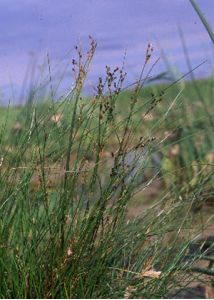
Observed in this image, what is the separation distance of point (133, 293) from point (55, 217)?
0.31 meters

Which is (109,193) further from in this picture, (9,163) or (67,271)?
(9,163)

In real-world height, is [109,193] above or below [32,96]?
below

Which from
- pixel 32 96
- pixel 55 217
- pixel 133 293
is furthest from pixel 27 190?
pixel 32 96

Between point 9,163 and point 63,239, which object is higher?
point 9,163

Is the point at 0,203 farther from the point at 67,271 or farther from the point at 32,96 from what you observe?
the point at 32,96

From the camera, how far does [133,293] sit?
7.49 feet

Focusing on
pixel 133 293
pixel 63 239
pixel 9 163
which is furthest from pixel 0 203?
pixel 133 293

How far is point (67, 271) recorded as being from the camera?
2.26 meters

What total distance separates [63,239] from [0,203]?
0.31 metres

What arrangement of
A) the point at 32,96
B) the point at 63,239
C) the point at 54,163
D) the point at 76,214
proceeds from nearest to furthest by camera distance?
the point at 63,239
the point at 76,214
the point at 54,163
the point at 32,96

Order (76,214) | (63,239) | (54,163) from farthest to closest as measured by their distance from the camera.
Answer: (54,163) < (76,214) < (63,239)

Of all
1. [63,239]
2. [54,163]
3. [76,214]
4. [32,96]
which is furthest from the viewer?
[32,96]

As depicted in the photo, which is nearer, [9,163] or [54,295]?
[54,295]

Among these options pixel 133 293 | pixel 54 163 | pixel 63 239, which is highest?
pixel 54 163
